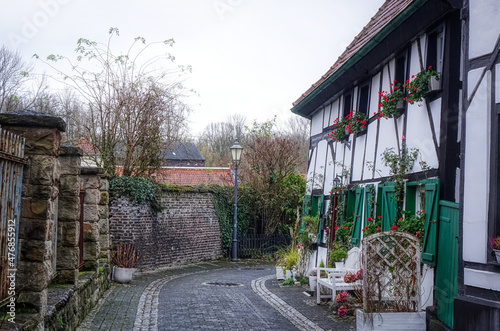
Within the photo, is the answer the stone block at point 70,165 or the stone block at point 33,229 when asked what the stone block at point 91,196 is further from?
the stone block at point 33,229

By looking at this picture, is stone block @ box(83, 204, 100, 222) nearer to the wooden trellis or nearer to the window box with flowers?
the wooden trellis

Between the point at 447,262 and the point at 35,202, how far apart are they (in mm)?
4861

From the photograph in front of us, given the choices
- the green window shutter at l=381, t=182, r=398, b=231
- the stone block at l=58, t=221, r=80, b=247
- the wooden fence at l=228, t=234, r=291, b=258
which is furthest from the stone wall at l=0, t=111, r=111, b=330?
the wooden fence at l=228, t=234, r=291, b=258

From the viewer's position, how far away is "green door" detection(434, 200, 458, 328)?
648 centimetres

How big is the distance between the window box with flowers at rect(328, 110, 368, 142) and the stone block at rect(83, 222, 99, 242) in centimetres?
518

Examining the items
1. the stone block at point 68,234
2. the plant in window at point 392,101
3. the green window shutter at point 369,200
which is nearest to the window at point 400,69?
the plant in window at point 392,101

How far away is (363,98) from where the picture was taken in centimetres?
1070

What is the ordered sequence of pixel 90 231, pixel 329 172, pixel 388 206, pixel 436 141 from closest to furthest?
pixel 436 141, pixel 388 206, pixel 90 231, pixel 329 172

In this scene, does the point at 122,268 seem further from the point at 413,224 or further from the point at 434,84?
the point at 434,84

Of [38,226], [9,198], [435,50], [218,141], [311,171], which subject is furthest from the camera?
[218,141]

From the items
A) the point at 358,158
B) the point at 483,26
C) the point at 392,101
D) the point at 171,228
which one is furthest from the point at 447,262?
the point at 171,228

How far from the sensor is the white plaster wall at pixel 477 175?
575 centimetres

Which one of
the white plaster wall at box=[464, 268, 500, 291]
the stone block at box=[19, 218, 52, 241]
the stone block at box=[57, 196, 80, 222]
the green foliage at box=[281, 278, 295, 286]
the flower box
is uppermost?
the stone block at box=[57, 196, 80, 222]

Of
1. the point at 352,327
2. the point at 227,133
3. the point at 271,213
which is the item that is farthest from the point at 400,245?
the point at 227,133
